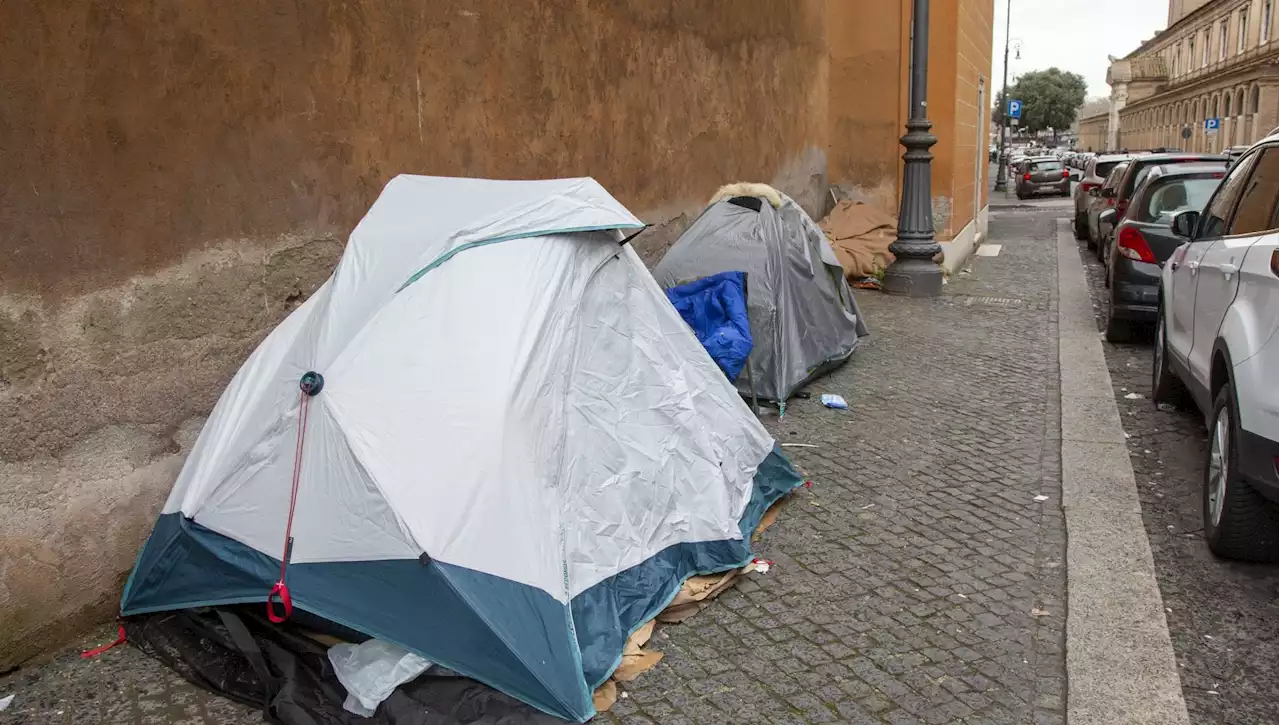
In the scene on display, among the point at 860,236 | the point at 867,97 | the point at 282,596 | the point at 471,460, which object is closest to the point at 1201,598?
the point at 471,460

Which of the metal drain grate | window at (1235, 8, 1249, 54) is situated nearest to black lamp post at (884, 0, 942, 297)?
the metal drain grate

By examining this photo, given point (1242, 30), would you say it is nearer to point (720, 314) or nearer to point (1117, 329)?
point (1117, 329)

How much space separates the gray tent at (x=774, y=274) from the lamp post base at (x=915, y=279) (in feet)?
12.7

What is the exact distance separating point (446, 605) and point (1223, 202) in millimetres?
4872

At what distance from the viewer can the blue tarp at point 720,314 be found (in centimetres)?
620

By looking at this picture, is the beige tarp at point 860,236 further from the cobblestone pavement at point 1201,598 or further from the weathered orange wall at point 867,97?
the cobblestone pavement at point 1201,598

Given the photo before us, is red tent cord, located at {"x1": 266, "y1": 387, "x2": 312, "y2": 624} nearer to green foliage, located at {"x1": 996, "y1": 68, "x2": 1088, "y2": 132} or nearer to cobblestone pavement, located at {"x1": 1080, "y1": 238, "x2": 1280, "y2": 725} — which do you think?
cobblestone pavement, located at {"x1": 1080, "y1": 238, "x2": 1280, "y2": 725}

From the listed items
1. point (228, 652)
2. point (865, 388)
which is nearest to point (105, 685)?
point (228, 652)

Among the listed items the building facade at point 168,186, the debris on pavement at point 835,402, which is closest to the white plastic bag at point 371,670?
the building facade at point 168,186

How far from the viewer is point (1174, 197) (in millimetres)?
9117

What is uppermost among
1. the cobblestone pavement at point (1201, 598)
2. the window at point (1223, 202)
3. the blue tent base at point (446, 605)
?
the window at point (1223, 202)

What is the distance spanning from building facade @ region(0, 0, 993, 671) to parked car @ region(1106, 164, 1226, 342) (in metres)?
5.08

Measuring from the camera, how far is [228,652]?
11.7 ft

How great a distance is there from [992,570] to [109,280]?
3.82 meters
